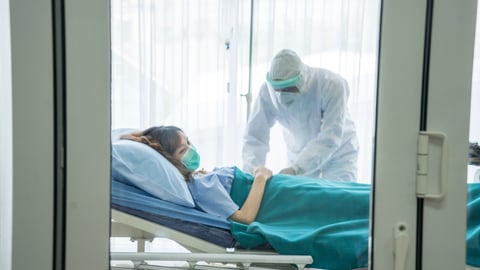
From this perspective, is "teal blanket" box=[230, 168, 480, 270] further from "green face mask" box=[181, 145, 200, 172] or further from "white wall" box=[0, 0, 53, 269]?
"white wall" box=[0, 0, 53, 269]

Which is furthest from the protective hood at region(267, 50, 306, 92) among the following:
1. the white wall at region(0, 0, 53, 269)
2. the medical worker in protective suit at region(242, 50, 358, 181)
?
the white wall at region(0, 0, 53, 269)

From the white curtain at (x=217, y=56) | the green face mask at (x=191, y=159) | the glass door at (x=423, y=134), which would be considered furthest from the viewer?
the green face mask at (x=191, y=159)

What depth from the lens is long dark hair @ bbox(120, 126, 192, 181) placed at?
922 mm

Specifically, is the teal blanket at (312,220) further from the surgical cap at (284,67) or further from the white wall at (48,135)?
the white wall at (48,135)

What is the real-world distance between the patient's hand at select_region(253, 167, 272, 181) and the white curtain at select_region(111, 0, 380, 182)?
3 centimetres

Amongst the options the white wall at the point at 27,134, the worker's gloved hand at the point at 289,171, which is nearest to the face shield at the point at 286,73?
the worker's gloved hand at the point at 289,171

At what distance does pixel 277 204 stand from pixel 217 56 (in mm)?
509

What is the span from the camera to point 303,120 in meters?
0.95

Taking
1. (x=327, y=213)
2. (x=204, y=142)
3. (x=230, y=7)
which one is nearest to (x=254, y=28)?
(x=230, y=7)

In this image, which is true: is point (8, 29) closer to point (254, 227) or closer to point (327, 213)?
point (254, 227)

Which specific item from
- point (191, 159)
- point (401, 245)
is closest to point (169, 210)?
point (191, 159)

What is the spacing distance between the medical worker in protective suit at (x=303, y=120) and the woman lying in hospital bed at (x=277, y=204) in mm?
50

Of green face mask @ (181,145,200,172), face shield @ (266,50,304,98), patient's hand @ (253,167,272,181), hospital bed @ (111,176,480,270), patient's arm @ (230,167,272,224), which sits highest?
face shield @ (266,50,304,98)

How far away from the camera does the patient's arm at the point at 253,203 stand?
979 mm
